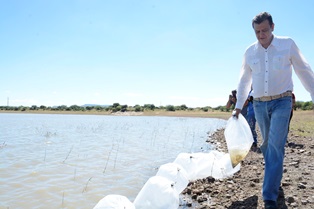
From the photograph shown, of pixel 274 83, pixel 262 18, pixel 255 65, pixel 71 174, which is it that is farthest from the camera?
pixel 71 174

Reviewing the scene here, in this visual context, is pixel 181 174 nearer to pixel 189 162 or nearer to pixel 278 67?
pixel 189 162

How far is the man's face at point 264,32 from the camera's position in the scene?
3.35 meters

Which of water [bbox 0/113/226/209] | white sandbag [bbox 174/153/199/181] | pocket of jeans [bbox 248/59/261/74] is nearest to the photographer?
pocket of jeans [bbox 248/59/261/74]

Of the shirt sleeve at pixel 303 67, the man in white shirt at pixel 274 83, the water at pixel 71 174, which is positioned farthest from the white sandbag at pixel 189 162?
the shirt sleeve at pixel 303 67

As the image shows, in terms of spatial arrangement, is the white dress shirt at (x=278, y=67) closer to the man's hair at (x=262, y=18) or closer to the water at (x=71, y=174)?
the man's hair at (x=262, y=18)

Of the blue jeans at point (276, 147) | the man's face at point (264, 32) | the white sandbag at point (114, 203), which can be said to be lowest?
the white sandbag at point (114, 203)

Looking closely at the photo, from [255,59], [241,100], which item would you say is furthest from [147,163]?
[255,59]

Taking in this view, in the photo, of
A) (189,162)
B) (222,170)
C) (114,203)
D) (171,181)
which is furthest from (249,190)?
(114,203)

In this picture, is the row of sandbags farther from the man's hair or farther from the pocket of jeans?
the man's hair

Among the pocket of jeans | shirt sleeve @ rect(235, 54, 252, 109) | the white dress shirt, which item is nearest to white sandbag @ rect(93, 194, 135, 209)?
shirt sleeve @ rect(235, 54, 252, 109)

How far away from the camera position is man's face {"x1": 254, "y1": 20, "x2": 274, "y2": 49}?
3.35m

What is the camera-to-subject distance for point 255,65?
360 cm

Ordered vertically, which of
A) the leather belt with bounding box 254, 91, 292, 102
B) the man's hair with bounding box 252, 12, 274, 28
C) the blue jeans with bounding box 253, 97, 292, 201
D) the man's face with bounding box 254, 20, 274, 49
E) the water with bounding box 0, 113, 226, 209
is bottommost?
the water with bounding box 0, 113, 226, 209

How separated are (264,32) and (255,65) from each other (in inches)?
16.4
